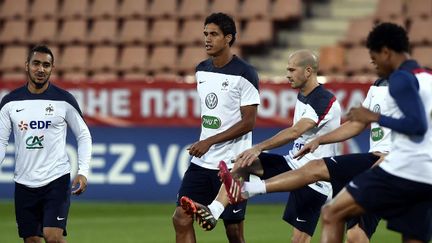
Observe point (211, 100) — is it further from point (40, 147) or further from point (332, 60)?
point (332, 60)

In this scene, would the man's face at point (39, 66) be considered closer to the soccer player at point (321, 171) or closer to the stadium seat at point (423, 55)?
the soccer player at point (321, 171)

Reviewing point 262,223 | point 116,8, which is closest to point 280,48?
point 116,8

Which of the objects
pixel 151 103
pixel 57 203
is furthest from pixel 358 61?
pixel 57 203

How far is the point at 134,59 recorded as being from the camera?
2341 centimetres

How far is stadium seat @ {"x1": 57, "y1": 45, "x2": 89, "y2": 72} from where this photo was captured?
77.3 ft

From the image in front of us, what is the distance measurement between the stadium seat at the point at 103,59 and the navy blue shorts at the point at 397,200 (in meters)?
15.7

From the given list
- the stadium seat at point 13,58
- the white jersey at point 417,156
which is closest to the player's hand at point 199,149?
the white jersey at point 417,156

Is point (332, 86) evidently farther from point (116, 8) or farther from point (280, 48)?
point (116, 8)

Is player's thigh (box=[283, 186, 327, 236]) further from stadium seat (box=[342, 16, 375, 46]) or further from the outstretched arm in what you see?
stadium seat (box=[342, 16, 375, 46])

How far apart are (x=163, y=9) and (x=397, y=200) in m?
16.8

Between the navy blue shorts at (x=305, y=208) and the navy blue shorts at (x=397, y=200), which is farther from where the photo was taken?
the navy blue shorts at (x=305, y=208)

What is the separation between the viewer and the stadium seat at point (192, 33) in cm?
2328

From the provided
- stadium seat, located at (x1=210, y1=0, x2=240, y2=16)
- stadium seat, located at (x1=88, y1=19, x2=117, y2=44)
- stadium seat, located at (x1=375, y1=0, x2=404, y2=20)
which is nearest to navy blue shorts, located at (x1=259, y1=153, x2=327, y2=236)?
stadium seat, located at (x1=375, y1=0, x2=404, y2=20)

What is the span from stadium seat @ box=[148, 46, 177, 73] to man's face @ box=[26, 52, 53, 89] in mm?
13113
